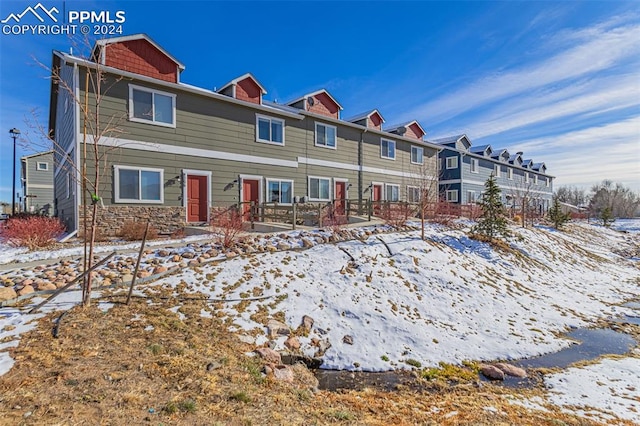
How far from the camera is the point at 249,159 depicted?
14.9 meters

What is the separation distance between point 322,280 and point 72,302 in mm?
4771

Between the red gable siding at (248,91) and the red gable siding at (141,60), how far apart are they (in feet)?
9.37

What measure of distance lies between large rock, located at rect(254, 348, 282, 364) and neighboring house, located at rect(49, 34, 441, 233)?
7542 millimetres

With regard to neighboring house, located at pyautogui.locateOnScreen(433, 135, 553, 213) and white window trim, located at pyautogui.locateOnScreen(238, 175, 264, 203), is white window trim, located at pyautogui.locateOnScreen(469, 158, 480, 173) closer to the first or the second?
neighboring house, located at pyautogui.locateOnScreen(433, 135, 553, 213)

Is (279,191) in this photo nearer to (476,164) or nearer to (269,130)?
(269,130)

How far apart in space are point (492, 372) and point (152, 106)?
13501mm

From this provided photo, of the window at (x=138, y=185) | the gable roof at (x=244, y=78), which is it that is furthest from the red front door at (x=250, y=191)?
the gable roof at (x=244, y=78)

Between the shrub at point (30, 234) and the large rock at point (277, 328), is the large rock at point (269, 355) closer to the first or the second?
the large rock at point (277, 328)

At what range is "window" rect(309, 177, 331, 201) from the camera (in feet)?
57.3

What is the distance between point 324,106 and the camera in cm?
1888

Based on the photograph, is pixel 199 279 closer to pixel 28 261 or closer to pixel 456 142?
pixel 28 261

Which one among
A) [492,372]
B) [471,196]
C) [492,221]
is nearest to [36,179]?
[492,221]

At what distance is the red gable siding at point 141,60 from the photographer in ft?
38.0

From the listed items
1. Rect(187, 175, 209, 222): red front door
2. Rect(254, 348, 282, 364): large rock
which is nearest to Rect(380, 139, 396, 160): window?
Rect(187, 175, 209, 222): red front door
